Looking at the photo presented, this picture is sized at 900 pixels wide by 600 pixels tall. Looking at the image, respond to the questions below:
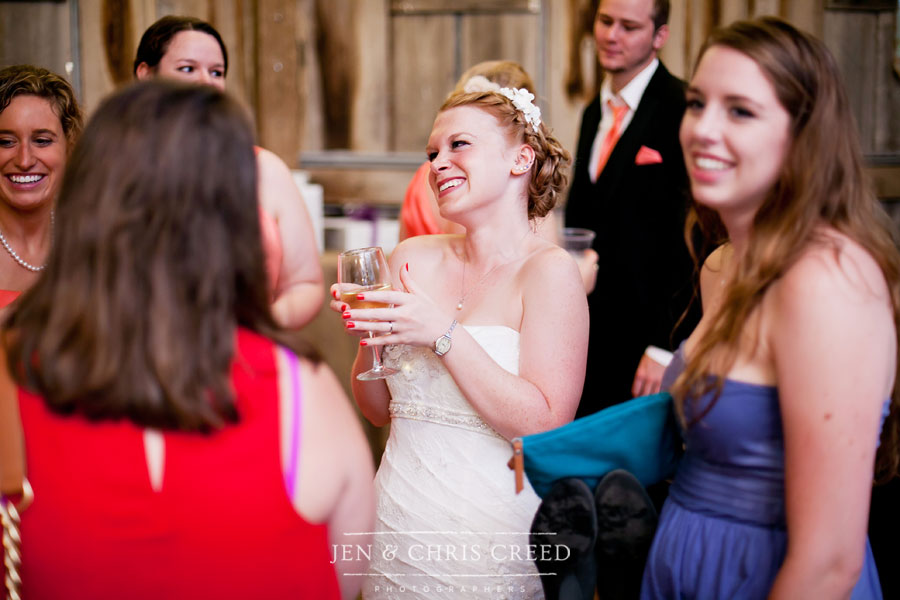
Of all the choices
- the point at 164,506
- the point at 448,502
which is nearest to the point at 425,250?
the point at 448,502

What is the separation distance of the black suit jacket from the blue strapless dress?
1398mm

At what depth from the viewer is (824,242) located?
1191mm

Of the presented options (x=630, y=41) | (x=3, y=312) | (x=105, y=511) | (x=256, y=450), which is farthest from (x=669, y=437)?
(x=630, y=41)

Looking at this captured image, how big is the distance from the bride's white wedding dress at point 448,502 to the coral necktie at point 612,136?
136cm

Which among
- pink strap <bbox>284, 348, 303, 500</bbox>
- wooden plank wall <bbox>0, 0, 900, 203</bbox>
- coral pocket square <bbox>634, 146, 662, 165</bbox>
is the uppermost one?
wooden plank wall <bbox>0, 0, 900, 203</bbox>

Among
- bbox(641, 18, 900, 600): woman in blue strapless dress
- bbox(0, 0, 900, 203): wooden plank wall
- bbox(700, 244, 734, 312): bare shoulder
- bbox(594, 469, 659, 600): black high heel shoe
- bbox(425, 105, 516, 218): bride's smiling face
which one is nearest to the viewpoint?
bbox(641, 18, 900, 600): woman in blue strapless dress

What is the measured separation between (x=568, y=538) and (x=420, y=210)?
1650 mm

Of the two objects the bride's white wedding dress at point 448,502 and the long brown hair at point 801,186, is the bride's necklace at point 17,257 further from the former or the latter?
the long brown hair at point 801,186

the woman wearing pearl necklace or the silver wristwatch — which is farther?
the woman wearing pearl necklace

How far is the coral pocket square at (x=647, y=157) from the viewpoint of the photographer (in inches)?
107

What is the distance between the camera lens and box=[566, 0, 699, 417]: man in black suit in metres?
2.74

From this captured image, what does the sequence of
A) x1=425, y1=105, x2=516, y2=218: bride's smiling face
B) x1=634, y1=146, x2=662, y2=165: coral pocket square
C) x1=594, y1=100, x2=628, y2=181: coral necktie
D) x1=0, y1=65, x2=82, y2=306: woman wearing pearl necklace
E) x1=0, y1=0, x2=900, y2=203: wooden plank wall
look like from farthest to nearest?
x1=0, y1=0, x2=900, y2=203: wooden plank wall → x1=594, y1=100, x2=628, y2=181: coral necktie → x1=634, y1=146, x2=662, y2=165: coral pocket square → x1=0, y1=65, x2=82, y2=306: woman wearing pearl necklace → x1=425, y1=105, x2=516, y2=218: bride's smiling face

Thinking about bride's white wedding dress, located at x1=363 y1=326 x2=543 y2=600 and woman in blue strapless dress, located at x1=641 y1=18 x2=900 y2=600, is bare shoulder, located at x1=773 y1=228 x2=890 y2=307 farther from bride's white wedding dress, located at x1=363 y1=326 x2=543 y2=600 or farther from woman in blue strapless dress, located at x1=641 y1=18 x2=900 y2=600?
→ bride's white wedding dress, located at x1=363 y1=326 x2=543 y2=600

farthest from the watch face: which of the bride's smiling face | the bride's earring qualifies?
the bride's earring
